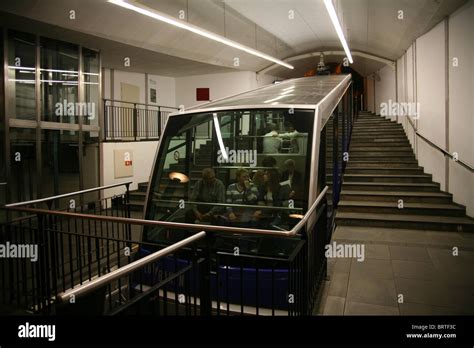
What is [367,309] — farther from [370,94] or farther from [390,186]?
[370,94]

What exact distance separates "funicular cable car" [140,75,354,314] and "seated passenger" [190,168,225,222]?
1 cm

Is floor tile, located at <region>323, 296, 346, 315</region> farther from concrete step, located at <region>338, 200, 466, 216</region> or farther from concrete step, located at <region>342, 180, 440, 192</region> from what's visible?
concrete step, located at <region>342, 180, 440, 192</region>

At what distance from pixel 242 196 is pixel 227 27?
792 cm

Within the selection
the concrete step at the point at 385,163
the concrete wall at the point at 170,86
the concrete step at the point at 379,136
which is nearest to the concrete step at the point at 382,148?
the concrete step at the point at 385,163

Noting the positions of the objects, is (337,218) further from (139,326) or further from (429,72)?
(139,326)

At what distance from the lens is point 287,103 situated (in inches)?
156

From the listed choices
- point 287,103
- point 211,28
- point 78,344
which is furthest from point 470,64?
point 78,344

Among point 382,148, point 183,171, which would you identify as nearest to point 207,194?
point 183,171

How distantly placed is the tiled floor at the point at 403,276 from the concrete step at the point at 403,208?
673 mm

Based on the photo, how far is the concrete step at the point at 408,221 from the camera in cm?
620

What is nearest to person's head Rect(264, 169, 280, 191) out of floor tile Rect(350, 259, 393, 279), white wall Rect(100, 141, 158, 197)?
floor tile Rect(350, 259, 393, 279)

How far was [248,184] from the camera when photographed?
3801mm

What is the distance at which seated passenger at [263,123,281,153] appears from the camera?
398 cm

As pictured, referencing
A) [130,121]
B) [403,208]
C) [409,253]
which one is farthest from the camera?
[130,121]
